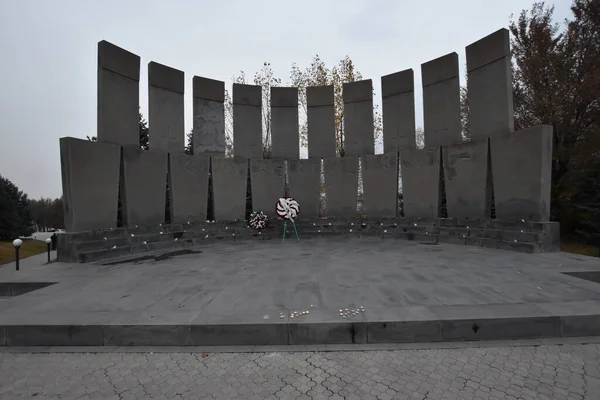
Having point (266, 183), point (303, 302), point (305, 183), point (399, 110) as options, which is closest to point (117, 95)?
point (266, 183)

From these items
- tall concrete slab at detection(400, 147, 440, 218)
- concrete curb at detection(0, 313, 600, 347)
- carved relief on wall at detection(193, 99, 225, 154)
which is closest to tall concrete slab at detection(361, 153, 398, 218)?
tall concrete slab at detection(400, 147, 440, 218)

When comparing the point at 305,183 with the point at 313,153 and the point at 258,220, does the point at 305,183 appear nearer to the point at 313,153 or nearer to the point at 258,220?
the point at 313,153

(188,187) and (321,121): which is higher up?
(321,121)

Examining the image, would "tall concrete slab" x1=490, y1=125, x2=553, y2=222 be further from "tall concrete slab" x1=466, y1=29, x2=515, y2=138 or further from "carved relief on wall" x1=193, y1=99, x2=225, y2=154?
"carved relief on wall" x1=193, y1=99, x2=225, y2=154

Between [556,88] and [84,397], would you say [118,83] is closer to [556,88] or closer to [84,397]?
[84,397]

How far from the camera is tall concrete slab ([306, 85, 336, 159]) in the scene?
→ 48.9ft

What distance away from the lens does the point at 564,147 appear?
47.1ft

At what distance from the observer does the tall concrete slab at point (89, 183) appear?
29.1 ft

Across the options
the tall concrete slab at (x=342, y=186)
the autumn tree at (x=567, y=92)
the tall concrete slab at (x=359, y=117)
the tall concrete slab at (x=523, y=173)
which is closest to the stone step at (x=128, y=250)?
the tall concrete slab at (x=342, y=186)

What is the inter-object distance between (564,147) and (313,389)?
17720 millimetres

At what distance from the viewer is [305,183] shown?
14797 millimetres

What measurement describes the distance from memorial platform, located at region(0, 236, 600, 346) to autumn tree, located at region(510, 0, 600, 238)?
25.8ft

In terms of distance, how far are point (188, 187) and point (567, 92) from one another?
1834 centimetres

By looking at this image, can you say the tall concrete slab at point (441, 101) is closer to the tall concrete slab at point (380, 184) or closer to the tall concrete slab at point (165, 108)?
the tall concrete slab at point (380, 184)
